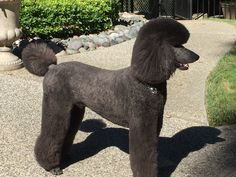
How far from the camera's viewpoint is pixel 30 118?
20.3ft

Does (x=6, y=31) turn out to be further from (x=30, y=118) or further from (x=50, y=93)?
(x=50, y=93)

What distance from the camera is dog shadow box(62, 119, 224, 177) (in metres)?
5.02

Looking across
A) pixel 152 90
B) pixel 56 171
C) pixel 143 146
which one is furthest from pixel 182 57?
pixel 56 171

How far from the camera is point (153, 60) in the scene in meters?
3.78

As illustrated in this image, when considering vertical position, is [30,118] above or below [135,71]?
below

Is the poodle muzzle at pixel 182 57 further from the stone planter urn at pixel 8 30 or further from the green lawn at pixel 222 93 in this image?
the stone planter urn at pixel 8 30

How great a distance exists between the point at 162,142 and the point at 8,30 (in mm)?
4172

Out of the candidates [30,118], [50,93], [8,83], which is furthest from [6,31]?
[50,93]

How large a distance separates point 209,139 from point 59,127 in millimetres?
1855

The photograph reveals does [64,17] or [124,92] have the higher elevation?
[124,92]

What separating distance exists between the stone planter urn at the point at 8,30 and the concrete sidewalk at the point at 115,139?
494mm

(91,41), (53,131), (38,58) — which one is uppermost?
(38,58)

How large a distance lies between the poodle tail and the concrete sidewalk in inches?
41.0

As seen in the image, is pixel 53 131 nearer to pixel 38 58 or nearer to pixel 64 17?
pixel 38 58
